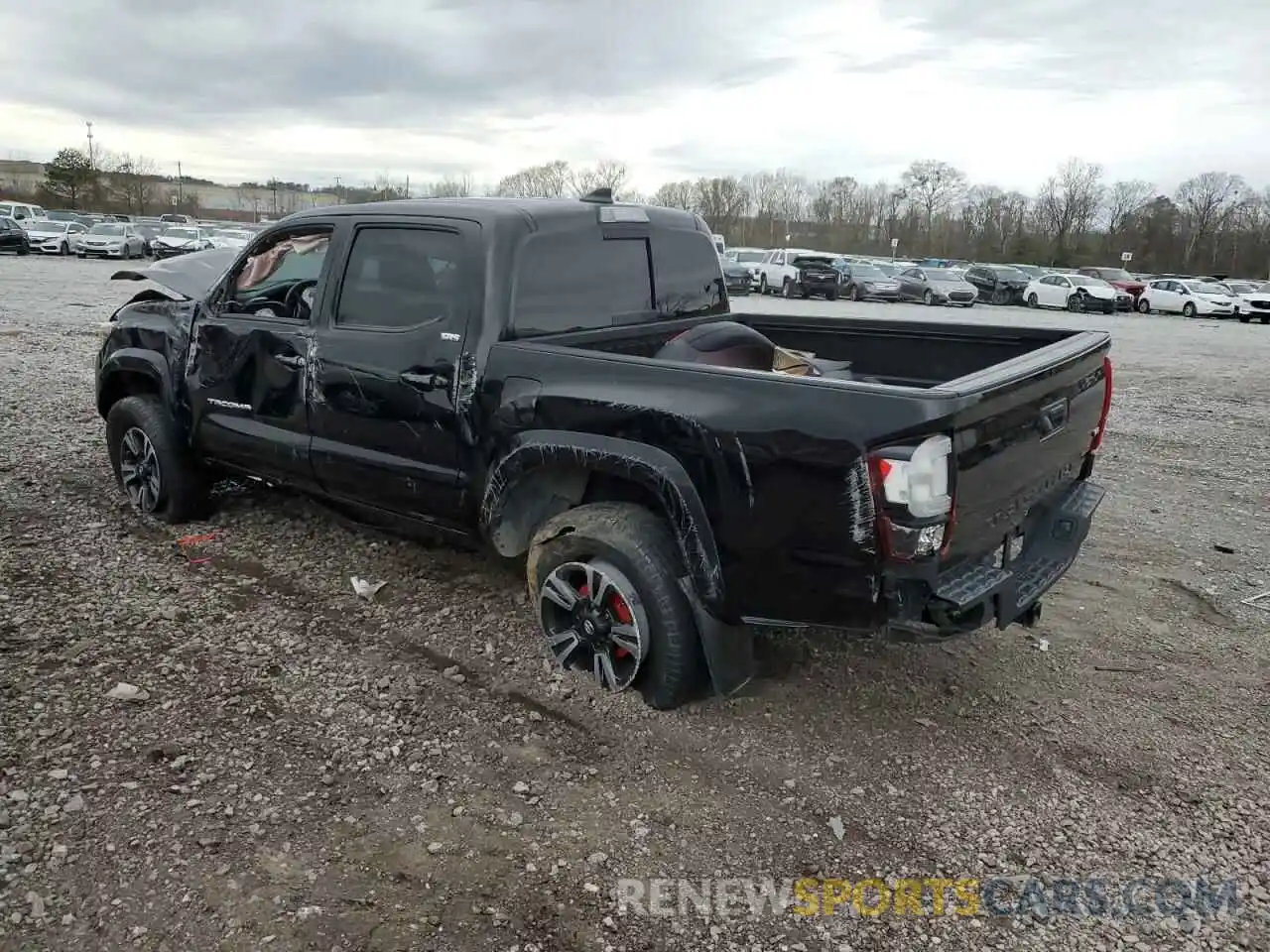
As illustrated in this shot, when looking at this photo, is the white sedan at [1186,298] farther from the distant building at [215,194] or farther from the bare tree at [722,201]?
the distant building at [215,194]

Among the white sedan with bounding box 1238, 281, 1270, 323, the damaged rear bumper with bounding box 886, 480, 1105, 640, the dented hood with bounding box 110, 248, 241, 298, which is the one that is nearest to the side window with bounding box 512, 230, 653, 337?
the damaged rear bumper with bounding box 886, 480, 1105, 640

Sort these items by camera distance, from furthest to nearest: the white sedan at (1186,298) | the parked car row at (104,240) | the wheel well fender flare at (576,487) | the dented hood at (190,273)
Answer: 1. the parked car row at (104,240)
2. the white sedan at (1186,298)
3. the dented hood at (190,273)
4. the wheel well fender flare at (576,487)

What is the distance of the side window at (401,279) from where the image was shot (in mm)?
4051

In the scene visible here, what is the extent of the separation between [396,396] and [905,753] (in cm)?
251

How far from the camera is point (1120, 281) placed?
120 feet

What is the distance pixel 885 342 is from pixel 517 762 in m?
2.88

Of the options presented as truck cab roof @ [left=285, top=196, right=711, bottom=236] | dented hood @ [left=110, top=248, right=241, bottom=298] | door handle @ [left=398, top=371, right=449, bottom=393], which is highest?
truck cab roof @ [left=285, top=196, right=711, bottom=236]

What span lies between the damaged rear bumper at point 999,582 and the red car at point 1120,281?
34.6 meters

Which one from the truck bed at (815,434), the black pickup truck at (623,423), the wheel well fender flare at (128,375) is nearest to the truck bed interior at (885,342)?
the black pickup truck at (623,423)

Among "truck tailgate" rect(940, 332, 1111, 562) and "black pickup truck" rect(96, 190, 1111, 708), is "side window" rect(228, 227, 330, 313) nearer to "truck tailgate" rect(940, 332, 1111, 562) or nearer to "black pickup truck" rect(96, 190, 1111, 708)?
"black pickup truck" rect(96, 190, 1111, 708)

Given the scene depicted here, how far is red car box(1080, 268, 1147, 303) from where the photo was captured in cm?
3488

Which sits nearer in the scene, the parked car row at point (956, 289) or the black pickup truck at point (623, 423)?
the black pickup truck at point (623, 423)

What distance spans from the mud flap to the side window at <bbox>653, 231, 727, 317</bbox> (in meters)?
1.82

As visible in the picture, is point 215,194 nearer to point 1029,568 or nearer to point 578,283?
point 578,283
